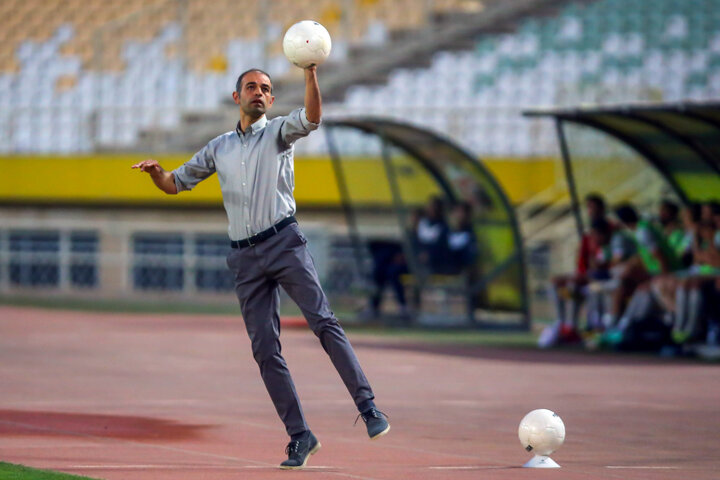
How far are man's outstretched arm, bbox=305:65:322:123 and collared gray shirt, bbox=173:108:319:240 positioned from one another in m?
0.24

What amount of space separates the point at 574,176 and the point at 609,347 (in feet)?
7.86

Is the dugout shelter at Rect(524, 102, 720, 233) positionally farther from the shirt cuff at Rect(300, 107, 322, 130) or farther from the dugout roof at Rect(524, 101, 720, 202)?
the shirt cuff at Rect(300, 107, 322, 130)

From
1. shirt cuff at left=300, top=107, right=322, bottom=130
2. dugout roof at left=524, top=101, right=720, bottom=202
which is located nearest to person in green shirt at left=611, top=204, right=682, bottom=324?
dugout roof at left=524, top=101, right=720, bottom=202

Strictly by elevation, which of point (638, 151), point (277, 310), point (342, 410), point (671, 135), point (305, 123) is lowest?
point (342, 410)

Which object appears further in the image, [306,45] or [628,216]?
[628,216]

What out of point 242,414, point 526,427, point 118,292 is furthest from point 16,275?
point 526,427

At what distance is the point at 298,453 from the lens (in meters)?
6.80

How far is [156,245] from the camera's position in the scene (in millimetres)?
26000

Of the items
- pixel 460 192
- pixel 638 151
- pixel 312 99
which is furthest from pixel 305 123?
pixel 460 192

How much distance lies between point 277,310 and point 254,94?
42.9 inches

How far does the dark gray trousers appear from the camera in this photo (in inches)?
270

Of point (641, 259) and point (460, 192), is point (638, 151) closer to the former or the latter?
point (641, 259)

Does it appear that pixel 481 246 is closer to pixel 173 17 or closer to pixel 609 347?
pixel 609 347

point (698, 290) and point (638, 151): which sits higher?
point (638, 151)
